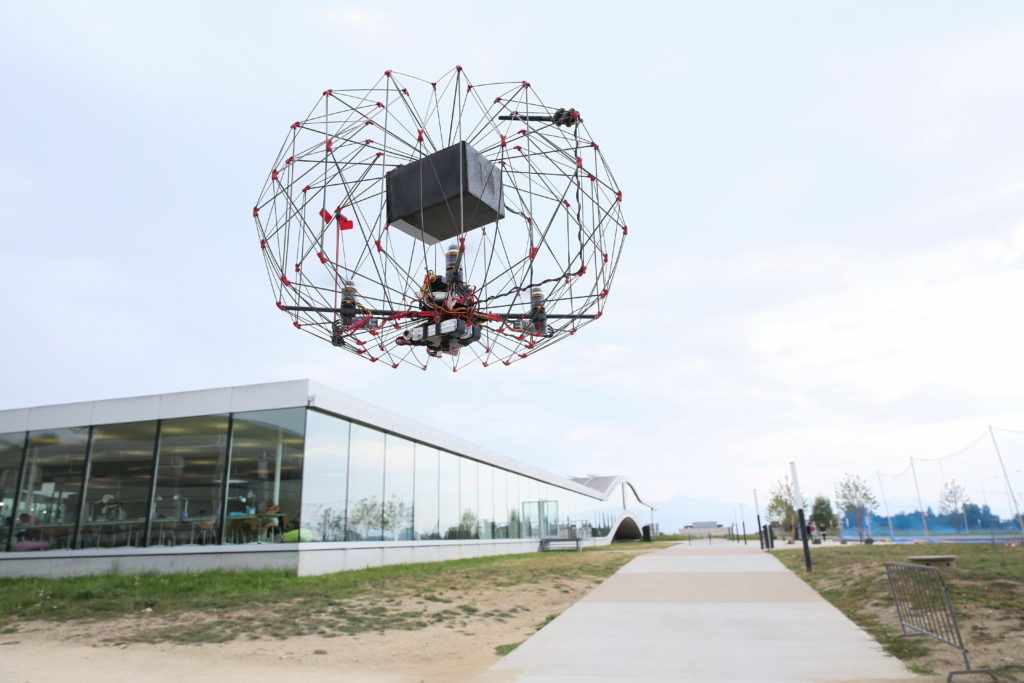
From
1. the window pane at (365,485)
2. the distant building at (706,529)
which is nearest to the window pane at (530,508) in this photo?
the window pane at (365,485)

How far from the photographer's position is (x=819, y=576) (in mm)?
15562

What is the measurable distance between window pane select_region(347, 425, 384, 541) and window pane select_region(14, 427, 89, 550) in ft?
24.1

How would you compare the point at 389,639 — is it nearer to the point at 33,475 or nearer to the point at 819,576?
the point at 819,576

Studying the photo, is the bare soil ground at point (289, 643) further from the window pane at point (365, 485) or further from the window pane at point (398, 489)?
the window pane at point (398, 489)

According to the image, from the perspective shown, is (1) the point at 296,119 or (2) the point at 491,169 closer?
(2) the point at 491,169

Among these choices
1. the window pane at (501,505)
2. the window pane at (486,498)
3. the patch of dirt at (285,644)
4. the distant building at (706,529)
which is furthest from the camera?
the distant building at (706,529)

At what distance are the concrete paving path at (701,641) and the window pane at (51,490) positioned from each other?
14389mm

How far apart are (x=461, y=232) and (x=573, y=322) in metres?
1.35

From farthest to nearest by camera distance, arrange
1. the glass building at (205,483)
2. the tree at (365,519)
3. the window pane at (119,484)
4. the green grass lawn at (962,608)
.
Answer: the tree at (365,519) < the window pane at (119,484) < the glass building at (205,483) < the green grass lawn at (962,608)

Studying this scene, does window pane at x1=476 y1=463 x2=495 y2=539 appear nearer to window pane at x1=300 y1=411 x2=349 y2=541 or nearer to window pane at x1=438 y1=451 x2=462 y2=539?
window pane at x1=438 y1=451 x2=462 y2=539

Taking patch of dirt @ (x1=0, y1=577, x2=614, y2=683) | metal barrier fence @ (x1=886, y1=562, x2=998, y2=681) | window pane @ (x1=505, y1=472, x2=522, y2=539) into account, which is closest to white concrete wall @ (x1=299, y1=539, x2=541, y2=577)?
window pane @ (x1=505, y1=472, x2=522, y2=539)

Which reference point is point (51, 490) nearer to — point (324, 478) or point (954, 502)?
point (324, 478)

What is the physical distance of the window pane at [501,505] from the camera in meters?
30.3

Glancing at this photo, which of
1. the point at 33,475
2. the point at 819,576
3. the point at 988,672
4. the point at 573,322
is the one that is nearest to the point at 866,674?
the point at 988,672
